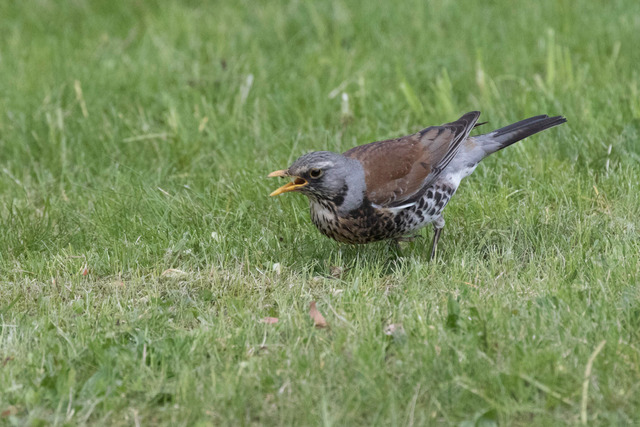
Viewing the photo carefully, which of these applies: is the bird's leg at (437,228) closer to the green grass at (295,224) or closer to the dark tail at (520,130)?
the green grass at (295,224)

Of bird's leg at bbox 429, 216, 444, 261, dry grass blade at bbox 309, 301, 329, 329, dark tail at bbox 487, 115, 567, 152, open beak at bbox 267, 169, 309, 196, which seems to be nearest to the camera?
dry grass blade at bbox 309, 301, 329, 329

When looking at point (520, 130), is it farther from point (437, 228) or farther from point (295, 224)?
point (295, 224)

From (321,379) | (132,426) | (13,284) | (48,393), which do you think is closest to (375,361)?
(321,379)

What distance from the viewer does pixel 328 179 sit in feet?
15.1

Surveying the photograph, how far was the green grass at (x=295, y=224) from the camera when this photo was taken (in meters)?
3.43

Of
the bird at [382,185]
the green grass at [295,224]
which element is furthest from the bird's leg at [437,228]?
the green grass at [295,224]

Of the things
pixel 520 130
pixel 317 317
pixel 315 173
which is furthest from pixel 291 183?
pixel 520 130

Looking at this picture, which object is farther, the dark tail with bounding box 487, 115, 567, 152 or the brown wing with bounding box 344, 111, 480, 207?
the dark tail with bounding box 487, 115, 567, 152

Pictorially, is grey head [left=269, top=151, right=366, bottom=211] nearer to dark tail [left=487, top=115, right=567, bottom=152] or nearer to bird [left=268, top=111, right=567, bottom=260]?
bird [left=268, top=111, right=567, bottom=260]

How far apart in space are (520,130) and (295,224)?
1.61 m

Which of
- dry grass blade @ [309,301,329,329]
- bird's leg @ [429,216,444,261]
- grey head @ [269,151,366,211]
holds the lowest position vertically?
bird's leg @ [429,216,444,261]

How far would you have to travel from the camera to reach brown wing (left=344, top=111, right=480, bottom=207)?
476 cm

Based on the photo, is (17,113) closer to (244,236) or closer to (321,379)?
(244,236)

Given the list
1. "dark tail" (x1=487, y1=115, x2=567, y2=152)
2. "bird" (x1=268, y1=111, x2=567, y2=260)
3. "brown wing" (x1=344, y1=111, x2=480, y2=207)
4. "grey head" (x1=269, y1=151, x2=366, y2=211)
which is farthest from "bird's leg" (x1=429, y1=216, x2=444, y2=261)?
"dark tail" (x1=487, y1=115, x2=567, y2=152)
